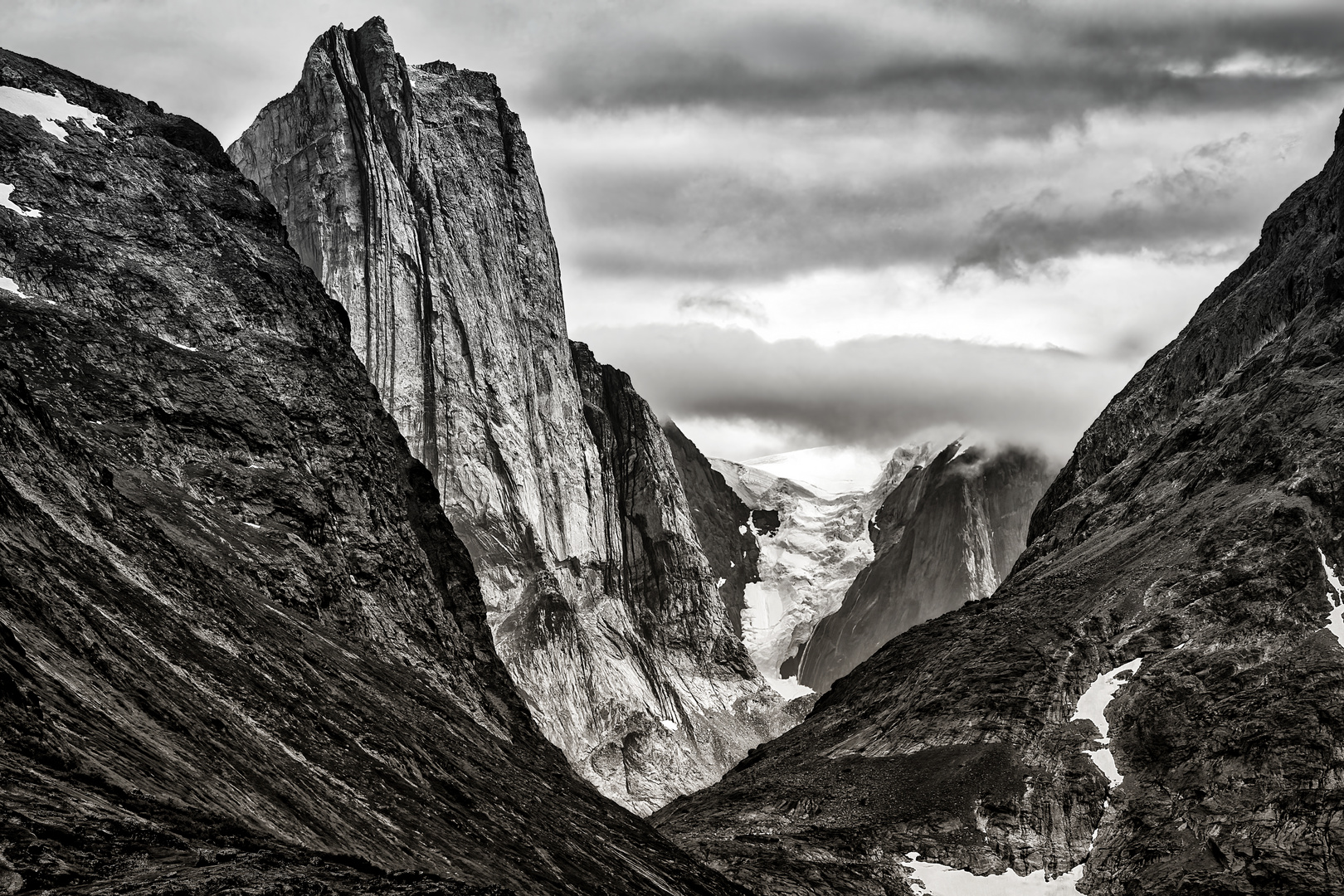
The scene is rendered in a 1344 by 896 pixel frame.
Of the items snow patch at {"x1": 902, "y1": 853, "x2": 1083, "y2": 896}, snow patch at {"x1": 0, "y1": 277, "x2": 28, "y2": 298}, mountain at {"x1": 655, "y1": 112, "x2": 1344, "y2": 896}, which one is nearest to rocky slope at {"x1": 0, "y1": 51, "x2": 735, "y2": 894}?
snow patch at {"x1": 0, "y1": 277, "x2": 28, "y2": 298}

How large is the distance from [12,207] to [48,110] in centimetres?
1249

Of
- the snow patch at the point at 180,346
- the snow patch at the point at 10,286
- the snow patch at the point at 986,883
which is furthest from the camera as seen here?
the snow patch at the point at 986,883

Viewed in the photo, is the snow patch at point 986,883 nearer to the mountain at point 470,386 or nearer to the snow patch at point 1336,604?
the snow patch at point 1336,604

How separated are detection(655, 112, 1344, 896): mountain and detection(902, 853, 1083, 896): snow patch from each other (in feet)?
0.65

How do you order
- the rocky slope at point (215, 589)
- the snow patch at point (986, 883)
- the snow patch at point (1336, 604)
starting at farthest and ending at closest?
1. the snow patch at point (1336, 604)
2. the snow patch at point (986, 883)
3. the rocky slope at point (215, 589)

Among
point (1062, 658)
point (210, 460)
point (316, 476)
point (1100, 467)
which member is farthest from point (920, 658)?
point (210, 460)

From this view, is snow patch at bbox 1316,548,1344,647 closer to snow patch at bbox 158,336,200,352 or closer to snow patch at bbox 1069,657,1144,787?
snow patch at bbox 1069,657,1144,787

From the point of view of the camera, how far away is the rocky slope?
37250mm

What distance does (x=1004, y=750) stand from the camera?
93.8 metres

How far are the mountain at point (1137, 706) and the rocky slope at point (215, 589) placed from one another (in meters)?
19.5

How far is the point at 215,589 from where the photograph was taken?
6256cm

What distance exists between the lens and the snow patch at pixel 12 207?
277 feet

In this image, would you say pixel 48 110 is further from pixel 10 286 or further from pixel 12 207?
pixel 10 286

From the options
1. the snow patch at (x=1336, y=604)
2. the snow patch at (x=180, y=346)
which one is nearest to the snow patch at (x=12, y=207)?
the snow patch at (x=180, y=346)
